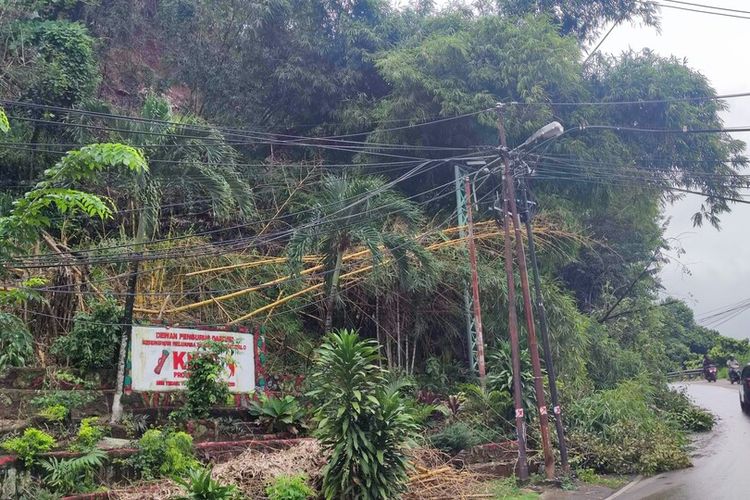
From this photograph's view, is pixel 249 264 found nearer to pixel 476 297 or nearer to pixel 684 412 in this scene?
pixel 476 297

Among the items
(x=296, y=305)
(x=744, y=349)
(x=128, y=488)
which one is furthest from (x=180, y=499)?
(x=744, y=349)

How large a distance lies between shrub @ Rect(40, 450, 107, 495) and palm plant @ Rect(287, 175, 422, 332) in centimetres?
568

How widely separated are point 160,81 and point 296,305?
10.4 m

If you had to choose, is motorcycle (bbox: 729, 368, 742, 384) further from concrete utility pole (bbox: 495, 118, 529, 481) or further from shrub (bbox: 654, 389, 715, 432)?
concrete utility pole (bbox: 495, 118, 529, 481)

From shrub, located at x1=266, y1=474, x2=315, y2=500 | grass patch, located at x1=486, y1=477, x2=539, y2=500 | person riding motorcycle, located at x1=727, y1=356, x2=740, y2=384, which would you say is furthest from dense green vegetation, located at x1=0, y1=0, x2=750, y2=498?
person riding motorcycle, located at x1=727, y1=356, x2=740, y2=384

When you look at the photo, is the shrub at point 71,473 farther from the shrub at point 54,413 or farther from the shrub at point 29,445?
the shrub at point 54,413

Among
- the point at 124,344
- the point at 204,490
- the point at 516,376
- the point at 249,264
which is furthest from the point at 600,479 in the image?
the point at 124,344

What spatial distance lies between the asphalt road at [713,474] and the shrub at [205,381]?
769 centimetres

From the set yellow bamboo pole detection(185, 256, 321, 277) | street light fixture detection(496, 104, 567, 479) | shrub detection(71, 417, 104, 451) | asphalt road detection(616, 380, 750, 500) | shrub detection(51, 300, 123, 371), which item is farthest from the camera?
yellow bamboo pole detection(185, 256, 321, 277)

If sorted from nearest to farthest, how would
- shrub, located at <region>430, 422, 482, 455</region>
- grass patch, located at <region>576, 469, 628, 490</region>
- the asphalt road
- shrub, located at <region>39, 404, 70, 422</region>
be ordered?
shrub, located at <region>39, 404, 70, 422</region> < the asphalt road < grass patch, located at <region>576, 469, 628, 490</region> < shrub, located at <region>430, 422, 482, 455</region>

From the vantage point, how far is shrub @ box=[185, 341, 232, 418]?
12.2m

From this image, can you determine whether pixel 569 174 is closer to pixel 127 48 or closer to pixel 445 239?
pixel 445 239

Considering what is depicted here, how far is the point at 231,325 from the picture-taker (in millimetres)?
13703

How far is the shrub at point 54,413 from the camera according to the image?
427 inches
